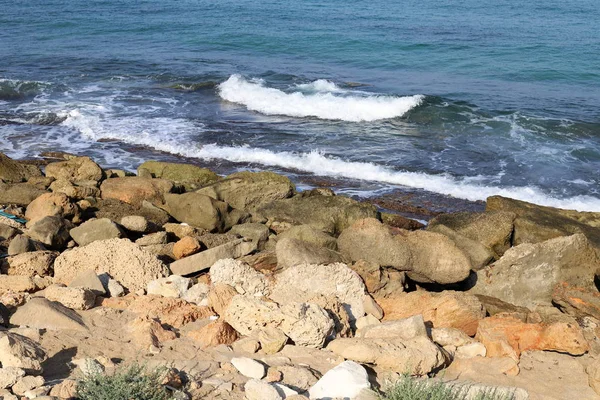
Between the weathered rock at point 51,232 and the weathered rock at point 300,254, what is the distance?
2.75 m

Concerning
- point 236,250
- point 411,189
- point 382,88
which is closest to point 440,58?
point 382,88

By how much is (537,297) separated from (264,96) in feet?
51.0

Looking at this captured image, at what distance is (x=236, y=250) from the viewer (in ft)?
26.9

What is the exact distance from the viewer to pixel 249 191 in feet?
35.8

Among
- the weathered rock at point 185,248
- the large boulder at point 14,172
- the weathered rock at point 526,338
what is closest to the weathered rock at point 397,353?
the weathered rock at point 526,338

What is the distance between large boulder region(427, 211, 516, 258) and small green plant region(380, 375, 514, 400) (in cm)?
389

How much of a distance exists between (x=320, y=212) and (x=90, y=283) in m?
4.00

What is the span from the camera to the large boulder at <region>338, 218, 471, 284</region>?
7.87m

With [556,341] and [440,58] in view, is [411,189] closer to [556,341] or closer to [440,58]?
[556,341]

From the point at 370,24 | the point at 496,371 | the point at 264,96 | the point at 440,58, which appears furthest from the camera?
the point at 370,24

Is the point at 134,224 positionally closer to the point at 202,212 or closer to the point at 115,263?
the point at 202,212

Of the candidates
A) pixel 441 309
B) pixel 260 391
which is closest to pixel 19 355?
pixel 260 391

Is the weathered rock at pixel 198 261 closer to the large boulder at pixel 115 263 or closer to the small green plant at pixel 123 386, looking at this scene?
the large boulder at pixel 115 263

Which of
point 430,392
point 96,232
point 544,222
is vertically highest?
point 430,392
